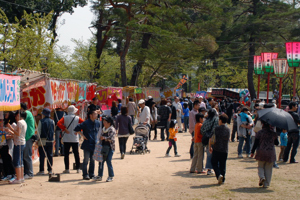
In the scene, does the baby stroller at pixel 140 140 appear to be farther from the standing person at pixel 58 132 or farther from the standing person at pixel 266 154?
the standing person at pixel 266 154

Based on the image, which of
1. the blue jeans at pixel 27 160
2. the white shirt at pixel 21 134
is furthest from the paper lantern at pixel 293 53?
the white shirt at pixel 21 134

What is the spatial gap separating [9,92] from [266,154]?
18.4ft

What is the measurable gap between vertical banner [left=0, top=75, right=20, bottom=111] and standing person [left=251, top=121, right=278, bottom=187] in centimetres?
537

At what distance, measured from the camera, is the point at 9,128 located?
8008mm

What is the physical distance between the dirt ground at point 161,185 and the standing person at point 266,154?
0.85ft

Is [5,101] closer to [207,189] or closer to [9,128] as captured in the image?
[9,128]

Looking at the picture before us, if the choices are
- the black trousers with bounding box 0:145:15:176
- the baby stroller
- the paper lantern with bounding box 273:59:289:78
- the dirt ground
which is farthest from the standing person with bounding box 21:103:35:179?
the paper lantern with bounding box 273:59:289:78

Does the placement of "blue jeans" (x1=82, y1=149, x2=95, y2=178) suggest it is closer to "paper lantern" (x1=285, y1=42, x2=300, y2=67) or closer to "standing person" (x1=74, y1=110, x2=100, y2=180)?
"standing person" (x1=74, y1=110, x2=100, y2=180)

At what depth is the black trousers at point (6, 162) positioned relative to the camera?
8195mm

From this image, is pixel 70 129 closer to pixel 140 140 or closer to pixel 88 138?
pixel 88 138

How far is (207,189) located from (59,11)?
3404cm

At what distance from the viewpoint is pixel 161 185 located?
8.18 metres

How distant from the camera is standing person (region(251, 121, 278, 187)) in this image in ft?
Answer: 25.6

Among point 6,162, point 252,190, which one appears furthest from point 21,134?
point 252,190
